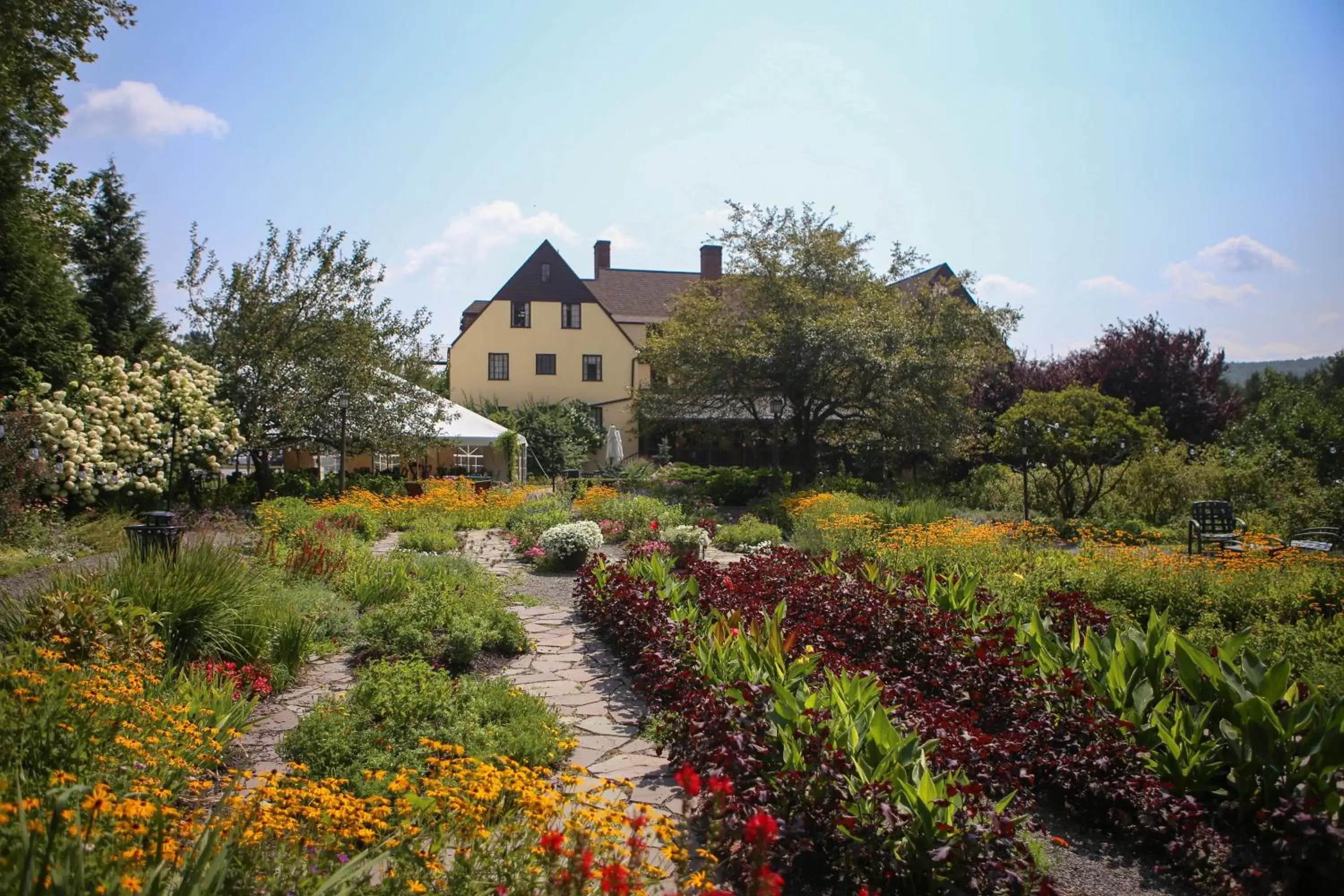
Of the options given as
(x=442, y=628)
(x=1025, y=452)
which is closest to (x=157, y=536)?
(x=442, y=628)

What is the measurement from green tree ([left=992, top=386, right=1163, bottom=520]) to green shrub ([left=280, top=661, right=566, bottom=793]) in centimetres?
1287

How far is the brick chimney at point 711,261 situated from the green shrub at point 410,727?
34869 millimetres

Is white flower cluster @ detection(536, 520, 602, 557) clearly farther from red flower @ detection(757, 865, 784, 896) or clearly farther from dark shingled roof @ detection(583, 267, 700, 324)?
dark shingled roof @ detection(583, 267, 700, 324)

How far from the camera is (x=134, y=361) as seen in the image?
56.9 feet

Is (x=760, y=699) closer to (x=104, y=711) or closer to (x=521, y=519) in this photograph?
(x=104, y=711)

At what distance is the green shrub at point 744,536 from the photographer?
12.4 metres

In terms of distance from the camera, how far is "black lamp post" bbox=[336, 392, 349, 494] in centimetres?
1678

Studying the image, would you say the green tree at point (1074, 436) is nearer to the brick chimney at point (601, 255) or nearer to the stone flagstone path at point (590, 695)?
the stone flagstone path at point (590, 695)

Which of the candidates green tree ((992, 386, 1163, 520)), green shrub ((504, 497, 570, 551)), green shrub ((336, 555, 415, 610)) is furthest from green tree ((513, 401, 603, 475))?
green shrub ((336, 555, 415, 610))

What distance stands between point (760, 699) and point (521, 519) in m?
9.50

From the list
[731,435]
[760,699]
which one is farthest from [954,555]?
[731,435]

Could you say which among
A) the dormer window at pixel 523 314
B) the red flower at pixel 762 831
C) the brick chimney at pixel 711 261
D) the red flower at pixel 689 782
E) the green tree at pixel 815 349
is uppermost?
the brick chimney at pixel 711 261

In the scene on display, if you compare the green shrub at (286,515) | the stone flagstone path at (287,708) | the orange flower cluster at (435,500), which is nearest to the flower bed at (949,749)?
the stone flagstone path at (287,708)

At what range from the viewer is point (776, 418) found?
19.4 m
